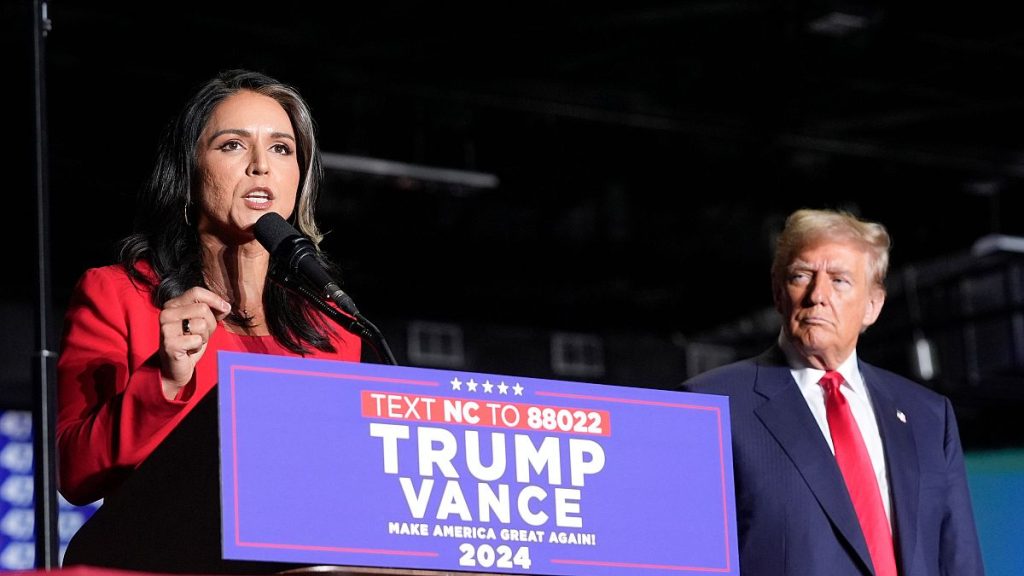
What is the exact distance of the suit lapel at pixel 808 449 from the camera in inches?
88.6

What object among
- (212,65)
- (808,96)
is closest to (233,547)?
(212,65)

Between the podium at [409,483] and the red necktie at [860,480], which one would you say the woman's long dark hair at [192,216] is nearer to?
the podium at [409,483]

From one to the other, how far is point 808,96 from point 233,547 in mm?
7160

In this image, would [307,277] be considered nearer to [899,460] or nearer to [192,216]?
[192,216]

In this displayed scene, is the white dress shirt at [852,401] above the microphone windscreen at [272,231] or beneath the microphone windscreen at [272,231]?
beneath

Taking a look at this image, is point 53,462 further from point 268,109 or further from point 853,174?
point 853,174

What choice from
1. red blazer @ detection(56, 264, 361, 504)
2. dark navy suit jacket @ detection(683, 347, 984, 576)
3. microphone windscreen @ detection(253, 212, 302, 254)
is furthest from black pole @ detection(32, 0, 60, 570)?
dark navy suit jacket @ detection(683, 347, 984, 576)

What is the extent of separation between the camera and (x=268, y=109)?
196 cm

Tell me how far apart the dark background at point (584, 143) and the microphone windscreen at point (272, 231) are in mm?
4427

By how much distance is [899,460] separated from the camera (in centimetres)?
235

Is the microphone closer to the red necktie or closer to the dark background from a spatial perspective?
the red necktie

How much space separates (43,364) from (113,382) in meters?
0.08

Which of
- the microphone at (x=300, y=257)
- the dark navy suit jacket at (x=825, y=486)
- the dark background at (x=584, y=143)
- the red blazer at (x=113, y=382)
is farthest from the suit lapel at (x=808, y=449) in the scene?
the dark background at (x=584, y=143)

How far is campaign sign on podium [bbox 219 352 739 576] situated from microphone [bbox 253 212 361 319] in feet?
0.64
